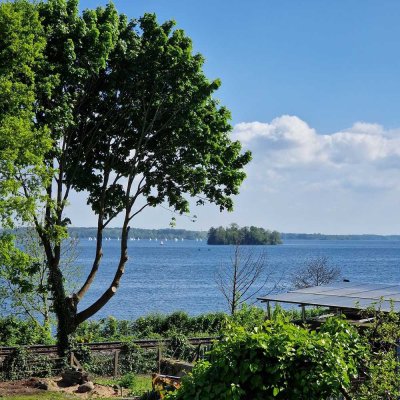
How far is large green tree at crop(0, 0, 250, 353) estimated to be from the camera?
20500 millimetres

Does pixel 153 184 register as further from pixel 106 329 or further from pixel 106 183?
pixel 106 329

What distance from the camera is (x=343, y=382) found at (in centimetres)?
666

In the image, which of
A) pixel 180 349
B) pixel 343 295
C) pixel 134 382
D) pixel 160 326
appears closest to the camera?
pixel 134 382

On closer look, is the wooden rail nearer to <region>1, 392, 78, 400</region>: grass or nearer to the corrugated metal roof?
the corrugated metal roof

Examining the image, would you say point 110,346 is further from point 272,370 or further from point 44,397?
point 272,370

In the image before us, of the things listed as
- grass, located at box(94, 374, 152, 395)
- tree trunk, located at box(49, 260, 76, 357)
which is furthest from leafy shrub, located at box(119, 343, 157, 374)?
tree trunk, located at box(49, 260, 76, 357)

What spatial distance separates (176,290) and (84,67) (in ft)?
201

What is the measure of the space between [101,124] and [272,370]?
69.0 feet

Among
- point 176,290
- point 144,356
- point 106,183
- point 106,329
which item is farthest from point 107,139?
point 176,290

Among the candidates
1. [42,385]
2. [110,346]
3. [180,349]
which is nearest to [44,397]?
[42,385]

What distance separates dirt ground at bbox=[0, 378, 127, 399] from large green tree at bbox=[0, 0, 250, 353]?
459 centimetres

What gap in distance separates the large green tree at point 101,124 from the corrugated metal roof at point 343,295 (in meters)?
5.97

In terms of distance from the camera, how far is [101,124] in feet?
86.5

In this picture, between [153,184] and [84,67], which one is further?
[153,184]
